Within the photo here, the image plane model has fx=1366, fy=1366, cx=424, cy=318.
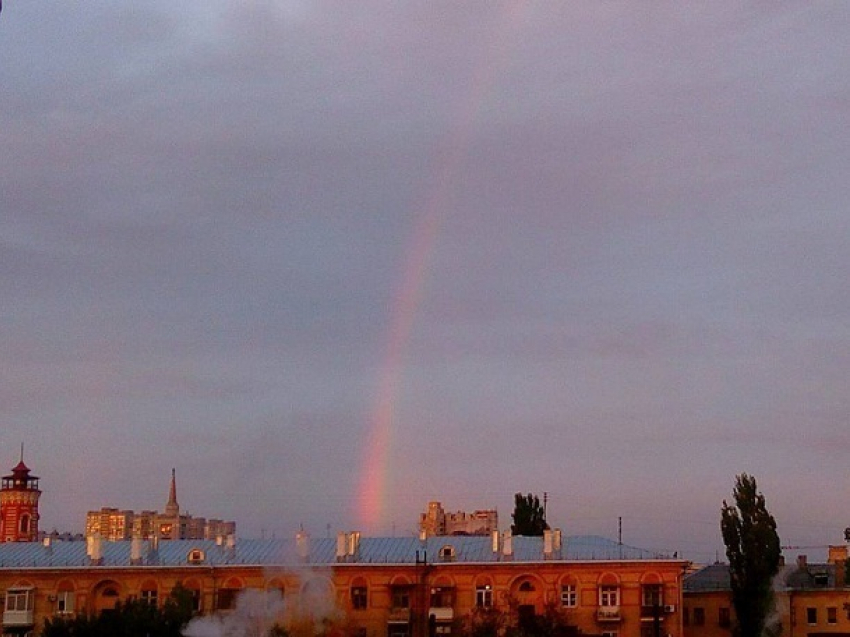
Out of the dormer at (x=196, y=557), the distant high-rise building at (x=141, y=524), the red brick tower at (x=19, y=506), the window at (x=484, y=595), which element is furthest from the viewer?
the distant high-rise building at (x=141, y=524)

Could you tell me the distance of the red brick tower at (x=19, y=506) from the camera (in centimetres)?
11388

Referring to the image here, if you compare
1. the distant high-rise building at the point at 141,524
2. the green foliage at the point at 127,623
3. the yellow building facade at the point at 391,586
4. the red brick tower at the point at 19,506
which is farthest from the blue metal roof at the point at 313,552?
the distant high-rise building at the point at 141,524

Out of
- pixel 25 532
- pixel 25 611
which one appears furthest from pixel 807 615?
pixel 25 532

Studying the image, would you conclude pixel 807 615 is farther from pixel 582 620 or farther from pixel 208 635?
pixel 208 635

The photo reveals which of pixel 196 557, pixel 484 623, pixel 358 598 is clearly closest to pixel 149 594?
Answer: pixel 196 557

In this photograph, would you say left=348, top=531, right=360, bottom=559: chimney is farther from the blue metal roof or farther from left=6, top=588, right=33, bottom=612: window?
left=6, top=588, right=33, bottom=612: window

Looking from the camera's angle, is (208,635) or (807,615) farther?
(807,615)

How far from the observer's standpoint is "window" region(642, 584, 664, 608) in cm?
7612

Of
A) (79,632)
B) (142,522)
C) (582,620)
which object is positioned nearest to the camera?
(79,632)

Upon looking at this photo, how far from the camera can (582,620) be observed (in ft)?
249

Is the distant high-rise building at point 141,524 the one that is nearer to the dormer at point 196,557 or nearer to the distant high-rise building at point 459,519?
the distant high-rise building at point 459,519

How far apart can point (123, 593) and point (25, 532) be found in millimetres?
39517

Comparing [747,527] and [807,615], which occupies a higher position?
[747,527]

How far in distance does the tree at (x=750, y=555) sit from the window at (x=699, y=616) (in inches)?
172
